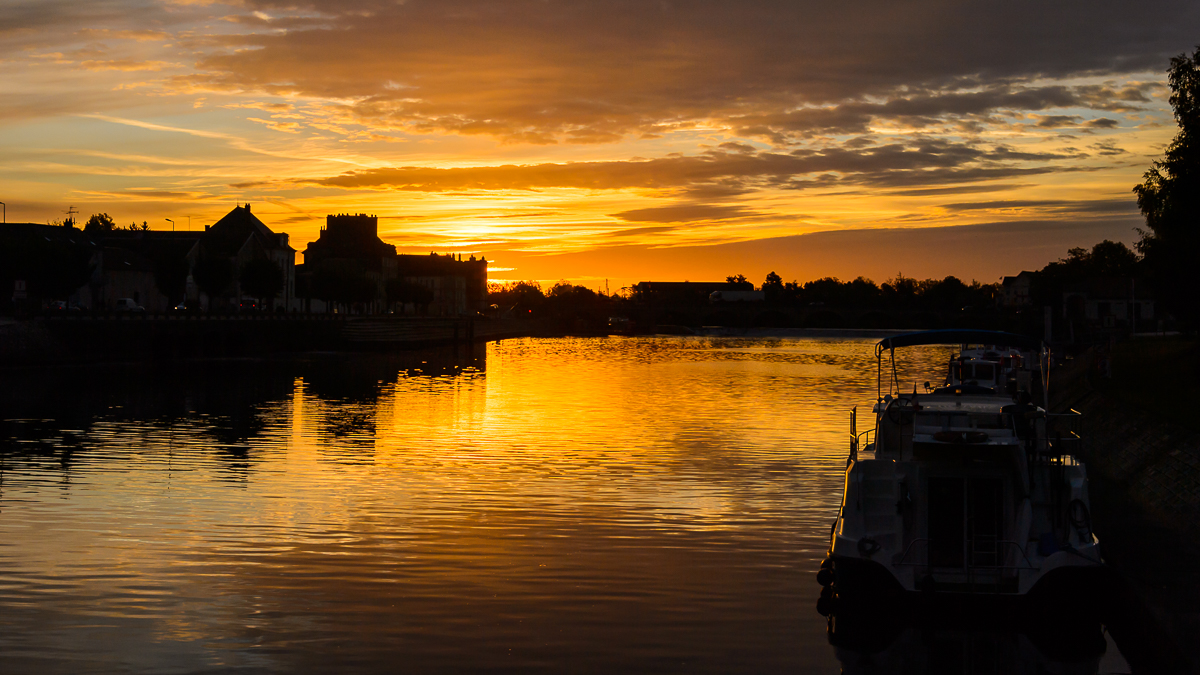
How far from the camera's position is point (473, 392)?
224ft

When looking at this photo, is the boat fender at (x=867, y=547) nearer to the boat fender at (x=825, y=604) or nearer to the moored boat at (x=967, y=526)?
the moored boat at (x=967, y=526)

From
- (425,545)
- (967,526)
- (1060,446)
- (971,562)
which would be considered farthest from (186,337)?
(1060,446)

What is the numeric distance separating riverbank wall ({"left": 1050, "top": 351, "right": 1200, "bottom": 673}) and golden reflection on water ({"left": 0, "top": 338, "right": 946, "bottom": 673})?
487cm

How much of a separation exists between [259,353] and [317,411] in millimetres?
Answer: 60605

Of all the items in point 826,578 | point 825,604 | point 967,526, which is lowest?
point 825,604

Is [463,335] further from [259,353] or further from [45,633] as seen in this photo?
[45,633]

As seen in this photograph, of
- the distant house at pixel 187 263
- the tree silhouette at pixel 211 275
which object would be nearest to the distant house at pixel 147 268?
the distant house at pixel 187 263

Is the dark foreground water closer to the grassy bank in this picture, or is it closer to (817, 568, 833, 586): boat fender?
(817, 568, 833, 586): boat fender

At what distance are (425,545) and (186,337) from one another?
8434 centimetres

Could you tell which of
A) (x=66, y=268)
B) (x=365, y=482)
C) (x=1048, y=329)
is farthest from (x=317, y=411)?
(x=1048, y=329)

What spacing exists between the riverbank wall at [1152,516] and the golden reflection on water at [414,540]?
192 inches

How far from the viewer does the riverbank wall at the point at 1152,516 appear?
615 inches

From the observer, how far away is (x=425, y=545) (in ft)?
74.4

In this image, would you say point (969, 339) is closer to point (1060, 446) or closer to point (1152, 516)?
point (1060, 446)
